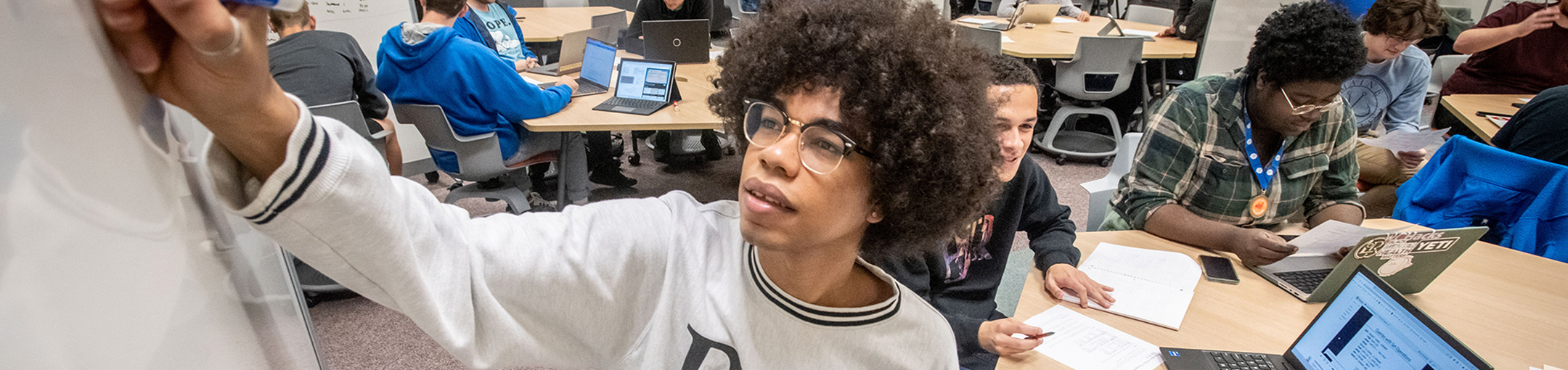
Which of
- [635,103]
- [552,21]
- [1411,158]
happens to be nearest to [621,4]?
[552,21]

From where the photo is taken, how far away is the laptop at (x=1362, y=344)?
45.9 inches

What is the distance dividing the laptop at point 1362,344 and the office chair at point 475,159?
2.66m

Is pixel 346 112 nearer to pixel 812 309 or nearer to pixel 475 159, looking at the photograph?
pixel 475 159

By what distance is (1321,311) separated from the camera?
4.68 feet

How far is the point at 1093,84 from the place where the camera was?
15.2 ft

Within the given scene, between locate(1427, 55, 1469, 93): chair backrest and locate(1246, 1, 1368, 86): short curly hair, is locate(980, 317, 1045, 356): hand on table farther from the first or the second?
locate(1427, 55, 1469, 93): chair backrest

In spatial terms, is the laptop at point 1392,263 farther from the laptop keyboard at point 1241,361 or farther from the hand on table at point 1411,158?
the hand on table at point 1411,158

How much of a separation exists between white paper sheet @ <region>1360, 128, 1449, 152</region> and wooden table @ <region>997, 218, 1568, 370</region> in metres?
0.74

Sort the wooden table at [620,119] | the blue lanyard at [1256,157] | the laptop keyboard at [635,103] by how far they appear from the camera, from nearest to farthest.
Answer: the blue lanyard at [1256,157] < the wooden table at [620,119] < the laptop keyboard at [635,103]

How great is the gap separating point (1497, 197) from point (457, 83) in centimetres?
360

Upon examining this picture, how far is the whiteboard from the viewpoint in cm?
31

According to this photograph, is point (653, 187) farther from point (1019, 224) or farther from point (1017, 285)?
point (1019, 224)

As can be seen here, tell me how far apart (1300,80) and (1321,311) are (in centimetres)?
79

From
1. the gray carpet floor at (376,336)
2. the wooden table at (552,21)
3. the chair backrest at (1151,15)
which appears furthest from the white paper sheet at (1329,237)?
the chair backrest at (1151,15)
